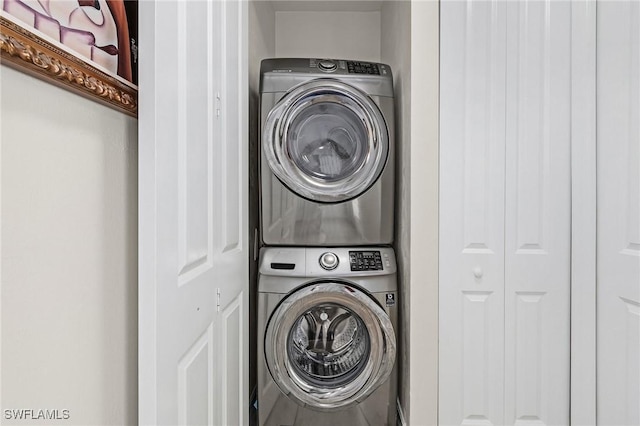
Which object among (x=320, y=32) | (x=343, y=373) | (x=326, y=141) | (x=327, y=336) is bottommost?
(x=343, y=373)

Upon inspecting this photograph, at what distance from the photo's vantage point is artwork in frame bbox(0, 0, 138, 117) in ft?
1.80

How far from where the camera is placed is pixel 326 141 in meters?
2.02

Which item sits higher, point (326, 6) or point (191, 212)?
point (326, 6)

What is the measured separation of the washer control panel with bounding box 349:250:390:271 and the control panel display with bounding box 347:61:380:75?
820 mm

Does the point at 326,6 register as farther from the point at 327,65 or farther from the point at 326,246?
the point at 326,246

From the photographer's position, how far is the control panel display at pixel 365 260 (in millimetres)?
1938

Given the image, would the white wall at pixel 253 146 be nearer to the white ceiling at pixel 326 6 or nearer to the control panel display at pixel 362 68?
the white ceiling at pixel 326 6

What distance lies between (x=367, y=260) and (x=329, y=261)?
6.7 inches

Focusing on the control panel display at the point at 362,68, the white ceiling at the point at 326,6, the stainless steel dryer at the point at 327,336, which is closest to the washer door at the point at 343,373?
the stainless steel dryer at the point at 327,336
